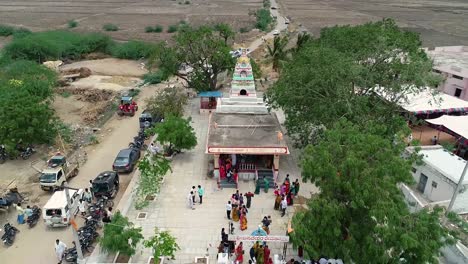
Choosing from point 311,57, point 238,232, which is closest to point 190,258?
point 238,232

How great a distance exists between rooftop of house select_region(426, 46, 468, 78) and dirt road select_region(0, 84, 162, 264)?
2536 cm

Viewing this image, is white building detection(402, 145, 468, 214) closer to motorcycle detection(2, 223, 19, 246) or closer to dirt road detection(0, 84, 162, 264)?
dirt road detection(0, 84, 162, 264)

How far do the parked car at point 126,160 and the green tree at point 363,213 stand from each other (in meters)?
13.0

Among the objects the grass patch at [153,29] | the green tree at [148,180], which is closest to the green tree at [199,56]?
the green tree at [148,180]

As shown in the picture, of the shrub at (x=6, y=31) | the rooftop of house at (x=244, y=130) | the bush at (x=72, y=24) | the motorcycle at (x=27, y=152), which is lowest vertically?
the bush at (x=72, y=24)

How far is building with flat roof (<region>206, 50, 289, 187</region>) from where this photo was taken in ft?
69.5

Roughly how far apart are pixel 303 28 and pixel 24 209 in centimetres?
6411

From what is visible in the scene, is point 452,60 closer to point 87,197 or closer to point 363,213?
point 363,213

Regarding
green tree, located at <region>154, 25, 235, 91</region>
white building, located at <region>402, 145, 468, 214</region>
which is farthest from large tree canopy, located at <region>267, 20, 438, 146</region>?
green tree, located at <region>154, 25, 235, 91</region>

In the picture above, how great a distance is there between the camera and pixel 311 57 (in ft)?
75.5

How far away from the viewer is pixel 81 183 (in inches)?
896

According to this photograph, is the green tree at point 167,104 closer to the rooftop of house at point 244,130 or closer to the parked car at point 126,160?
the rooftop of house at point 244,130

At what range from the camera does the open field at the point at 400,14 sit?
71812 mm

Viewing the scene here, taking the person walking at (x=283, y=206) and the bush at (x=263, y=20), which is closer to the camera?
the person walking at (x=283, y=206)
